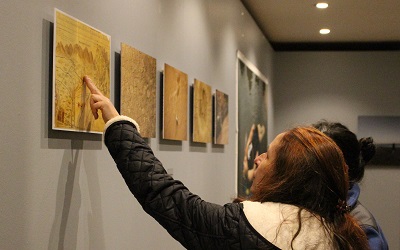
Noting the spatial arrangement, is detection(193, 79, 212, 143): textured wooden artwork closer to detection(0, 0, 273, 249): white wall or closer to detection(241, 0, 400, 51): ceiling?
detection(0, 0, 273, 249): white wall

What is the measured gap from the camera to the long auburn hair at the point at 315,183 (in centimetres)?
203

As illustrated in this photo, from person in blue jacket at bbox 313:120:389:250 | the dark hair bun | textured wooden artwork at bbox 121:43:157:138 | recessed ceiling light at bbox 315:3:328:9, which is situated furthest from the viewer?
recessed ceiling light at bbox 315:3:328:9

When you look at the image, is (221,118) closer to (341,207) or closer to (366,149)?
(366,149)

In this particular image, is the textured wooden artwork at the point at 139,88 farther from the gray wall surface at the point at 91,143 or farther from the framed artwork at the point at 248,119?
the framed artwork at the point at 248,119

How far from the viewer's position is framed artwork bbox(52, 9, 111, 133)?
99.7 inches

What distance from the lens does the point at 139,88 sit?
138 inches

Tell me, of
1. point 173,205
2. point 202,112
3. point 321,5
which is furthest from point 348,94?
point 173,205

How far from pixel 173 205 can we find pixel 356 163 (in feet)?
3.66

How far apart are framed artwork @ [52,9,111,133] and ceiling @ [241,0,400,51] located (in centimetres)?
486

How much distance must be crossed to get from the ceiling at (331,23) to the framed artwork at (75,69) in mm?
4861

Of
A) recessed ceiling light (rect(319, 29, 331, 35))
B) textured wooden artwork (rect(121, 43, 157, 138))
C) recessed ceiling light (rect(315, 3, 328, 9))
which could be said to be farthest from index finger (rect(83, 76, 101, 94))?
recessed ceiling light (rect(319, 29, 331, 35))

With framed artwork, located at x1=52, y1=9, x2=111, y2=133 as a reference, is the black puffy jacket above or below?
below

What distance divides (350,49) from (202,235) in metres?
9.27

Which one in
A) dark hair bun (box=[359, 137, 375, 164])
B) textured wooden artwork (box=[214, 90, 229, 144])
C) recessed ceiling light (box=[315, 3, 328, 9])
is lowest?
dark hair bun (box=[359, 137, 375, 164])
